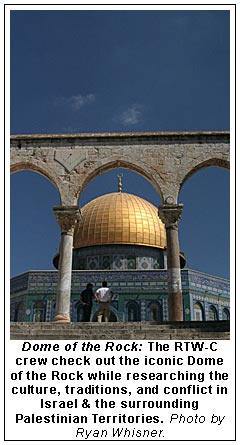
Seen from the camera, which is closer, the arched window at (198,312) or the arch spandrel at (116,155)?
the arch spandrel at (116,155)

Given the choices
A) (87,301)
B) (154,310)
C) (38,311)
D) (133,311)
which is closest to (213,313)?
(154,310)

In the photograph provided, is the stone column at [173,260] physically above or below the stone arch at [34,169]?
below

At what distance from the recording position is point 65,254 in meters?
11.5

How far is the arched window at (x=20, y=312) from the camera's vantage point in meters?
26.8

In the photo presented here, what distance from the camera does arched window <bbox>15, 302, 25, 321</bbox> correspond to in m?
26.8

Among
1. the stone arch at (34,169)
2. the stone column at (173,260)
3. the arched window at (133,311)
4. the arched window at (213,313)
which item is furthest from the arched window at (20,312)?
the stone column at (173,260)

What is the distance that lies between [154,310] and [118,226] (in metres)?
6.44

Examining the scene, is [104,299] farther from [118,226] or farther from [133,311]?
[118,226]

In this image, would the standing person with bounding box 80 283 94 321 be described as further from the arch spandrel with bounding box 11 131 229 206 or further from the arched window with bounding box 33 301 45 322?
the arched window with bounding box 33 301 45 322

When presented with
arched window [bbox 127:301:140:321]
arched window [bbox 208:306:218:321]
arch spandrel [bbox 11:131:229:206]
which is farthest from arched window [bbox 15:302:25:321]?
arch spandrel [bbox 11:131:229:206]

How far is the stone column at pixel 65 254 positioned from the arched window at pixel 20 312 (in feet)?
53.3
